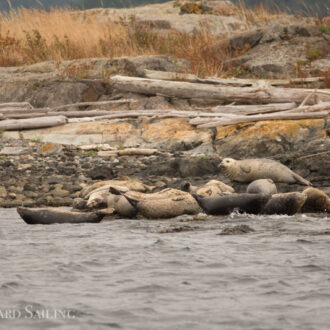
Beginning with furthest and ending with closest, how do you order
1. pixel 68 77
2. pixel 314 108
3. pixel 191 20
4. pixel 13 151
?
pixel 191 20
pixel 68 77
pixel 314 108
pixel 13 151

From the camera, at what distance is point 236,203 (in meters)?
9.82

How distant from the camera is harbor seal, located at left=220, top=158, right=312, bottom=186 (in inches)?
464

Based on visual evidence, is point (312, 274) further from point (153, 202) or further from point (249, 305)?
point (153, 202)

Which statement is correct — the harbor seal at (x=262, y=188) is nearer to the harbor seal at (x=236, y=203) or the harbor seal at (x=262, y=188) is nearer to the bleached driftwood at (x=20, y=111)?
the harbor seal at (x=236, y=203)

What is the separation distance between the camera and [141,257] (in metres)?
7.04

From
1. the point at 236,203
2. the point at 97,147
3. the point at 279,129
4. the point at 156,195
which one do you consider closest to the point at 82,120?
the point at 97,147

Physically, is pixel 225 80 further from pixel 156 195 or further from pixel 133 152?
pixel 156 195

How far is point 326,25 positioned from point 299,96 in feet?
21.7

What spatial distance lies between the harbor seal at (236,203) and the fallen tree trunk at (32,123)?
25.5 feet

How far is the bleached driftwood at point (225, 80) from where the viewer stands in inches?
706

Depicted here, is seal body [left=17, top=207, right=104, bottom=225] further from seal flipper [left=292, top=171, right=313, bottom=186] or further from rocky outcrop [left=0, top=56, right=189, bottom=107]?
rocky outcrop [left=0, top=56, right=189, bottom=107]

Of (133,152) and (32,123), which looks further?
(32,123)

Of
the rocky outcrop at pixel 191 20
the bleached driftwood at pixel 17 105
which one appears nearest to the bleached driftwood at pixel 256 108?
the bleached driftwood at pixel 17 105

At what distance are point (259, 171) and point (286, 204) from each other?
7.08ft
